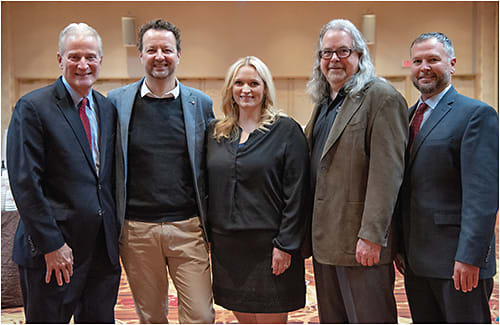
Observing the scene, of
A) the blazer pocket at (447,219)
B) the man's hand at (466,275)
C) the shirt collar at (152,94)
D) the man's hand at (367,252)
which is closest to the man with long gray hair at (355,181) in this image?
the man's hand at (367,252)

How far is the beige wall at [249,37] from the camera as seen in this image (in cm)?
890

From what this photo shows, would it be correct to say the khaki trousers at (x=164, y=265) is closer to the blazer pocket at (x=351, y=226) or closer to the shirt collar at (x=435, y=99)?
the blazer pocket at (x=351, y=226)

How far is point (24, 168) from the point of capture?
80.2 inches

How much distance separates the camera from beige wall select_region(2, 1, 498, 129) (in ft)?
29.2

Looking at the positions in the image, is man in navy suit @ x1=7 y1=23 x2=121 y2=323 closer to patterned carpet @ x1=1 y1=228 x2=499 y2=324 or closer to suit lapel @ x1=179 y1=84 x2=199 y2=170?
suit lapel @ x1=179 y1=84 x2=199 y2=170

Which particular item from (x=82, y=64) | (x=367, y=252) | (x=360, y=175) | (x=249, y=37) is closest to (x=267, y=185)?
(x=360, y=175)

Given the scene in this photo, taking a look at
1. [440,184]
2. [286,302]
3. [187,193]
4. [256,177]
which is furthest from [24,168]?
[440,184]

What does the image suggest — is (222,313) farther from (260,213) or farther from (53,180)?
(53,180)

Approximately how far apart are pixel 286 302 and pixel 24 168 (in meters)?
1.45

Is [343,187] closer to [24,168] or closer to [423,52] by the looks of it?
[423,52]

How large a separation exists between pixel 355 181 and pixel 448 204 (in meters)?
0.42

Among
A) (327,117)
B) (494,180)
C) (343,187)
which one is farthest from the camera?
(327,117)

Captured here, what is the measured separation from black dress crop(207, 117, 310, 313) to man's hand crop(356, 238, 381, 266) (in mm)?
366

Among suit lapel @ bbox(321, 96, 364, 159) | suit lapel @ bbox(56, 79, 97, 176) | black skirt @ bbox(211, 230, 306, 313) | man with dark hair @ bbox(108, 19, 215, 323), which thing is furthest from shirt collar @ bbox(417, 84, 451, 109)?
suit lapel @ bbox(56, 79, 97, 176)
